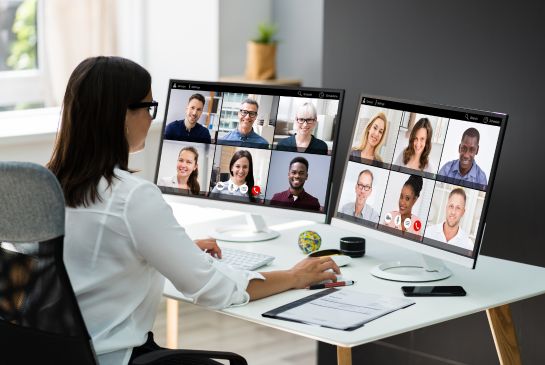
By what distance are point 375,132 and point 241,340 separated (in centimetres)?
164

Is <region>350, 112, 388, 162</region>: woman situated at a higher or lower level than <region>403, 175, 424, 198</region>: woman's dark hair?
higher

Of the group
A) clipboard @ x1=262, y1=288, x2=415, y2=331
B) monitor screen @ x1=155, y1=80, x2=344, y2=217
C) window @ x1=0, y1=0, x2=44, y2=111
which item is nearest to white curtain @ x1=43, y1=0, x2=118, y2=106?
window @ x1=0, y1=0, x2=44, y2=111

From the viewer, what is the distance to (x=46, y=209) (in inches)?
66.2

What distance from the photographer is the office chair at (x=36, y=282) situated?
168cm

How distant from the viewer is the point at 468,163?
2227mm

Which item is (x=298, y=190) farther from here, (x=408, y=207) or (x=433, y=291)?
(x=433, y=291)

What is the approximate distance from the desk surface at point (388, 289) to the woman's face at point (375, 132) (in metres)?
0.33

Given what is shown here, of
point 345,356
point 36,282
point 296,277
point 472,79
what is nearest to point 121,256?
point 36,282

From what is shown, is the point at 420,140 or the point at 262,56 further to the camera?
the point at 262,56

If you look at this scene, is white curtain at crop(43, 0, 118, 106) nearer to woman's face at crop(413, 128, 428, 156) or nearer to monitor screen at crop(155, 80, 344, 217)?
monitor screen at crop(155, 80, 344, 217)

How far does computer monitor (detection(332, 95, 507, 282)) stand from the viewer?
7.22ft

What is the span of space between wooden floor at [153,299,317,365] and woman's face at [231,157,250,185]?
3.71 ft

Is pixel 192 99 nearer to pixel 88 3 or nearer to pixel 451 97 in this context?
pixel 451 97

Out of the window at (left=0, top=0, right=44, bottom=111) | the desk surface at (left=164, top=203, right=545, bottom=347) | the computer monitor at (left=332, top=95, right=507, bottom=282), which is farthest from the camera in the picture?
the window at (left=0, top=0, right=44, bottom=111)
